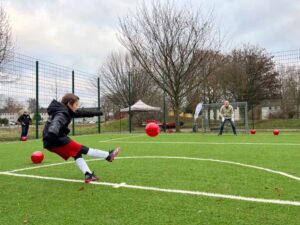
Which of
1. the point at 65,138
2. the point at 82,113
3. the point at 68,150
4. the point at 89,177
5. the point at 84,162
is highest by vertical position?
the point at 82,113

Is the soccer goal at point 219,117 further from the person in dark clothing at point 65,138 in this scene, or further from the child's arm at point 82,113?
the person in dark clothing at point 65,138

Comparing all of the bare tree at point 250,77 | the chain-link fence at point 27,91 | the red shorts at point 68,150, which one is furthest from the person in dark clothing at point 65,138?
the bare tree at point 250,77

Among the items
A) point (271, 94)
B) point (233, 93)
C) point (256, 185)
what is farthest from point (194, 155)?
point (271, 94)

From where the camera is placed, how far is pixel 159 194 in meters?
4.61

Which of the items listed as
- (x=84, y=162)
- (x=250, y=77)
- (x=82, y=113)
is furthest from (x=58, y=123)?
(x=250, y=77)

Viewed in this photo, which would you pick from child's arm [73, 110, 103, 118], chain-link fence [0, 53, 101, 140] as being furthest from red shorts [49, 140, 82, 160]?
chain-link fence [0, 53, 101, 140]

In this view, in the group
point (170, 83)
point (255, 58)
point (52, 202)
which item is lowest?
point (52, 202)

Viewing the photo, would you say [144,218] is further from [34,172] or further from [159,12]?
[159,12]

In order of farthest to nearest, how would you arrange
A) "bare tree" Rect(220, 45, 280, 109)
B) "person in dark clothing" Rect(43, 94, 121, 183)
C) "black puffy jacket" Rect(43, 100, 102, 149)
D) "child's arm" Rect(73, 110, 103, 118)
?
"bare tree" Rect(220, 45, 280, 109) < "child's arm" Rect(73, 110, 103, 118) < "person in dark clothing" Rect(43, 94, 121, 183) < "black puffy jacket" Rect(43, 100, 102, 149)

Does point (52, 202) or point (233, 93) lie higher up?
point (233, 93)

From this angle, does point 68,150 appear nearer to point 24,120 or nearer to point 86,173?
point 86,173

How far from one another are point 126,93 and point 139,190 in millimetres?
42269

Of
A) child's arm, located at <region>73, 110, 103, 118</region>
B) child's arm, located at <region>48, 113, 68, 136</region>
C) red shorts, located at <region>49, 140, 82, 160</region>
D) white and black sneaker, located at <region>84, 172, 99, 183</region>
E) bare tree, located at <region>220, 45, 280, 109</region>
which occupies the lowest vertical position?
white and black sneaker, located at <region>84, 172, 99, 183</region>

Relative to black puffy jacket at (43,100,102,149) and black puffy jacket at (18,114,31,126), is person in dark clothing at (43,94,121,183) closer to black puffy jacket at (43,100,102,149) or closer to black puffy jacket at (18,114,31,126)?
black puffy jacket at (43,100,102,149)
